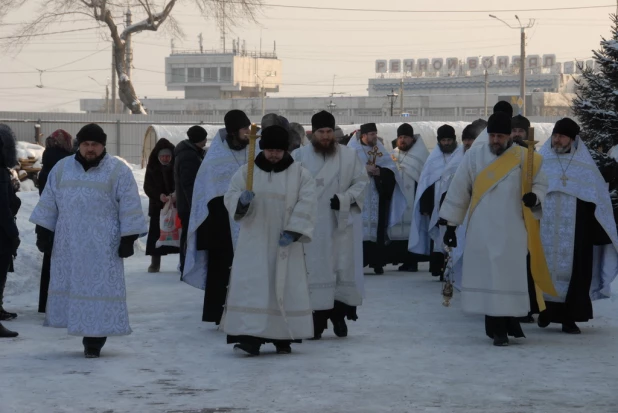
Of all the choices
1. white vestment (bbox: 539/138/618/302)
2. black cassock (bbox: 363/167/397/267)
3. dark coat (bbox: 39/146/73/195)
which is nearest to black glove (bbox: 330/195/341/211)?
white vestment (bbox: 539/138/618/302)

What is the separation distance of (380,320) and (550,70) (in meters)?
167

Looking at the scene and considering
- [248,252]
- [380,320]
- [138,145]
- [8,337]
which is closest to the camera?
[248,252]

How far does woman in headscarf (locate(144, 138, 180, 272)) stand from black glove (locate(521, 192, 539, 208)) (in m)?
6.32

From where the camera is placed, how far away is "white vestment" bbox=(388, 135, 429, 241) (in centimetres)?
1630

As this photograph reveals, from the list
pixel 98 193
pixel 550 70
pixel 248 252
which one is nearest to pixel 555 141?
pixel 248 252

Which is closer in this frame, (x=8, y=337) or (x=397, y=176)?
(x=8, y=337)

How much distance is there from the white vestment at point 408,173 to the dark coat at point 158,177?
2.75 m

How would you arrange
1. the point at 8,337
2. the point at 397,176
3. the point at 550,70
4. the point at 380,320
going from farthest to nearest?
Result: the point at 550,70 < the point at 397,176 < the point at 380,320 < the point at 8,337

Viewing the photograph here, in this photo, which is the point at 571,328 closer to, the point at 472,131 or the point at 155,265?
the point at 472,131

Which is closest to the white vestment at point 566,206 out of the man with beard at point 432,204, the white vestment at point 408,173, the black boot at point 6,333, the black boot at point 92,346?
the man with beard at point 432,204

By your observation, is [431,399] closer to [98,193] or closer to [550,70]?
[98,193]

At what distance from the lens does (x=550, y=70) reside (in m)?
174

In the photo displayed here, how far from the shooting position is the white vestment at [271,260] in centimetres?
907

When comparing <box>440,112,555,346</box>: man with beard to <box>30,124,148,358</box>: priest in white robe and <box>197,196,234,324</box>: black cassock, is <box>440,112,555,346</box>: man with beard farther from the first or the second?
<box>30,124,148,358</box>: priest in white robe
